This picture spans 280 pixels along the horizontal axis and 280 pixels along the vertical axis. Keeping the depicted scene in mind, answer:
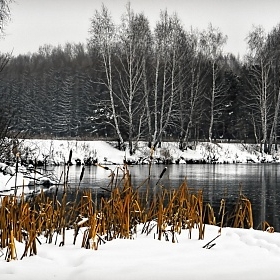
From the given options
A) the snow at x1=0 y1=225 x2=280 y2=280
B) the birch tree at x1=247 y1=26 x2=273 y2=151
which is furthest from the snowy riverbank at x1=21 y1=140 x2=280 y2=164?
the snow at x1=0 y1=225 x2=280 y2=280

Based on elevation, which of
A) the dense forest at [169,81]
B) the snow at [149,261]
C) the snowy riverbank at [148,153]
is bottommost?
the snow at [149,261]

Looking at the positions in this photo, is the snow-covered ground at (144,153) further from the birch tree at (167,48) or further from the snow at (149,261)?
the snow at (149,261)

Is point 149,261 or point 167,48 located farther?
point 167,48

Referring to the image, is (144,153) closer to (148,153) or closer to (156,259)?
(148,153)

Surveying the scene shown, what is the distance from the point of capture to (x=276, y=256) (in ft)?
11.1

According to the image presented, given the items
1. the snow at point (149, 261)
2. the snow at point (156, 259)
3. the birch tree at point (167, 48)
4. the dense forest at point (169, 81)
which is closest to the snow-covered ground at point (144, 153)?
the dense forest at point (169, 81)

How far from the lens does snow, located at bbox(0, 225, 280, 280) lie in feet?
9.27

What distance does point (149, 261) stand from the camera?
3.08 meters

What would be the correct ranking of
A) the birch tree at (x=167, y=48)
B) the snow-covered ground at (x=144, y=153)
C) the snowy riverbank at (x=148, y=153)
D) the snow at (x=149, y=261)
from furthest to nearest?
the birch tree at (x=167, y=48)
the snowy riverbank at (x=148, y=153)
the snow-covered ground at (x=144, y=153)
the snow at (x=149, y=261)

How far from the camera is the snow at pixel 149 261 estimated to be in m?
2.83

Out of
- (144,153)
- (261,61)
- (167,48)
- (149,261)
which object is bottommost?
(149,261)

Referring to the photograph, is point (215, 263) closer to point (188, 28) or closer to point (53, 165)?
point (53, 165)

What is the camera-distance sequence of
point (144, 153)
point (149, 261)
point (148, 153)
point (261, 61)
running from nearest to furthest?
point (149, 261) → point (144, 153) → point (148, 153) → point (261, 61)

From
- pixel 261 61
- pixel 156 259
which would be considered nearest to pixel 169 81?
pixel 261 61
